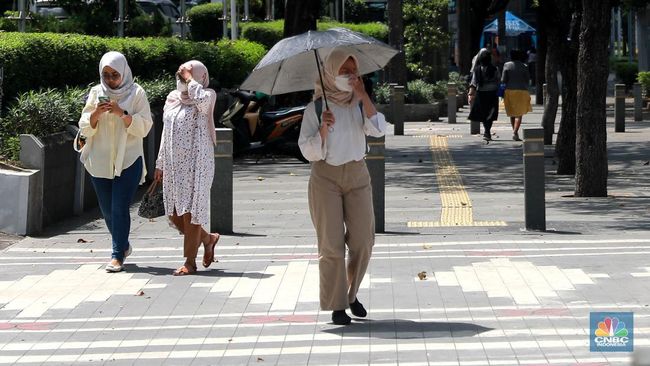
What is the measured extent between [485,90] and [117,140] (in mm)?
15341

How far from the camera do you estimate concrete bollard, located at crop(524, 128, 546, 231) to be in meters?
12.8

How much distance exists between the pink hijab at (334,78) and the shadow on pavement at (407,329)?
1.41 meters

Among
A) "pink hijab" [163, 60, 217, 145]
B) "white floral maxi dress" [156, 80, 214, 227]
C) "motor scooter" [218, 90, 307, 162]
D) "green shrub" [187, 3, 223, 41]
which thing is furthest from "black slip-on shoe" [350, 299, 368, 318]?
"green shrub" [187, 3, 223, 41]

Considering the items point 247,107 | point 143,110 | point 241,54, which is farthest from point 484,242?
point 241,54

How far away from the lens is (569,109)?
1859cm

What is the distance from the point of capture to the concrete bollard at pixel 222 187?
12938mm

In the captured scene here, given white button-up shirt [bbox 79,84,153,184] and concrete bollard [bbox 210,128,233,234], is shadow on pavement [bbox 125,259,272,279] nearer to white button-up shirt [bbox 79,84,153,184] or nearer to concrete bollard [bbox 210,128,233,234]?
white button-up shirt [bbox 79,84,153,184]

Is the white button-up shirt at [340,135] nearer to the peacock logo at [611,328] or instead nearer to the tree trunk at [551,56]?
the peacock logo at [611,328]

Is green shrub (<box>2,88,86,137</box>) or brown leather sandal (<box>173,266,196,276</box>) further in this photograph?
green shrub (<box>2,88,86,137</box>)

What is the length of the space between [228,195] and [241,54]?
13.7 m

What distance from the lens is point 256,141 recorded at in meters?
21.6

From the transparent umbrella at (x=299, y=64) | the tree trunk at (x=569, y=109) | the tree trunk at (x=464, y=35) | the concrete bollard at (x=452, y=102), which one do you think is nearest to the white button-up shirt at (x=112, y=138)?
the transparent umbrella at (x=299, y=64)

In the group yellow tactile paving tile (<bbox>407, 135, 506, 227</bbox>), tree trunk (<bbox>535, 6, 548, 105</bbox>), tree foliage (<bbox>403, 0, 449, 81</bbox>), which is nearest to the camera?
yellow tactile paving tile (<bbox>407, 135, 506, 227</bbox>)

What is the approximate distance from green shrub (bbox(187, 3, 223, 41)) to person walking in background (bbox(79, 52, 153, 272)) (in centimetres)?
3562
